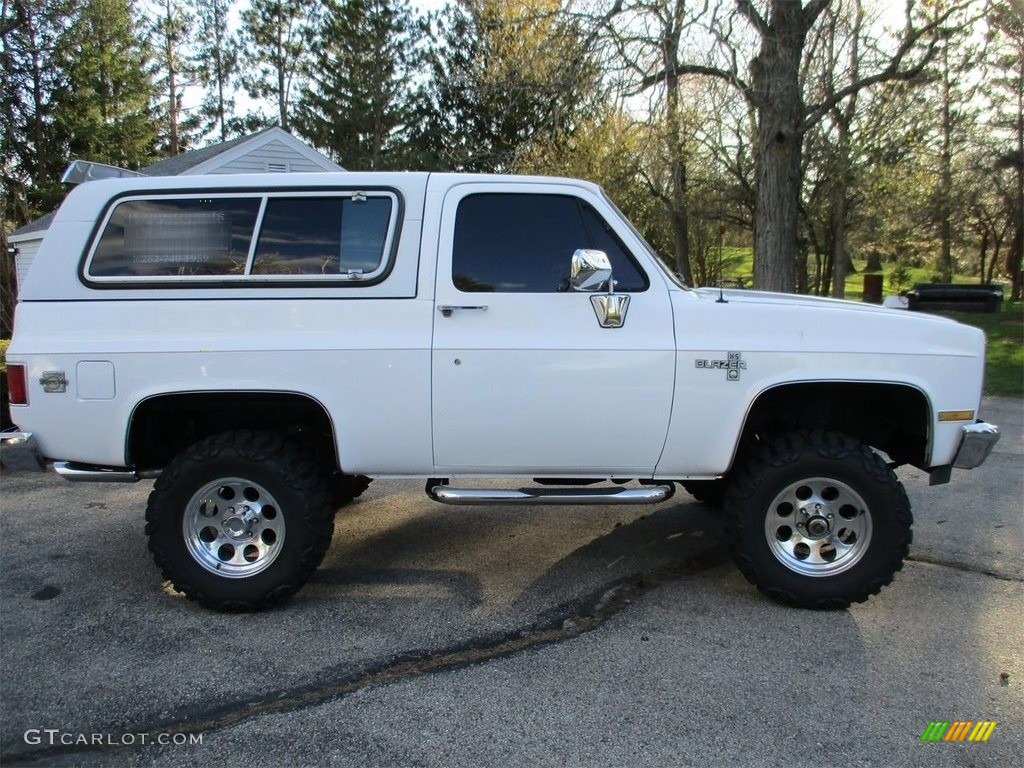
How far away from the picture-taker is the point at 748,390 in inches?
149

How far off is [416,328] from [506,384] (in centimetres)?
53

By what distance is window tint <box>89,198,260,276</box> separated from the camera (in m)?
3.89

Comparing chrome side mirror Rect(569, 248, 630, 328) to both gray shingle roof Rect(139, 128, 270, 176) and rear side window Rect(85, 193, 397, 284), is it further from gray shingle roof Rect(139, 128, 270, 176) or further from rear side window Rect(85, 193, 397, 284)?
gray shingle roof Rect(139, 128, 270, 176)

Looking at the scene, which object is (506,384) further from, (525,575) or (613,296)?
(525,575)

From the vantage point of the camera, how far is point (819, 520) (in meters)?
3.92

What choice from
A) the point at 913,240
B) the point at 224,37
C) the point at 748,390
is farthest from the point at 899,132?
the point at 224,37

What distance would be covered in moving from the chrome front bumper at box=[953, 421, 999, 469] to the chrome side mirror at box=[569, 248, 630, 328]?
1844 mm

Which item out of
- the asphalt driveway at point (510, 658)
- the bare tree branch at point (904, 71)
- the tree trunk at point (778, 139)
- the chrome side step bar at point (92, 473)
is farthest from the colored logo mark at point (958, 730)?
the bare tree branch at point (904, 71)

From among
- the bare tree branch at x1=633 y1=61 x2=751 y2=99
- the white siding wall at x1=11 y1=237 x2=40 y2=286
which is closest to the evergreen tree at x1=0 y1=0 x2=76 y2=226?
the white siding wall at x1=11 y1=237 x2=40 y2=286

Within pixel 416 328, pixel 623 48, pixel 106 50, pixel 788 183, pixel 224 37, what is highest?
pixel 224 37

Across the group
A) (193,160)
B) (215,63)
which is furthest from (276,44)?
(193,160)

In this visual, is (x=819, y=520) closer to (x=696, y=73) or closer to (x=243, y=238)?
(x=243, y=238)

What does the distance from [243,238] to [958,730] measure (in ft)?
12.6

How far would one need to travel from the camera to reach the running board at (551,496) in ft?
12.7
